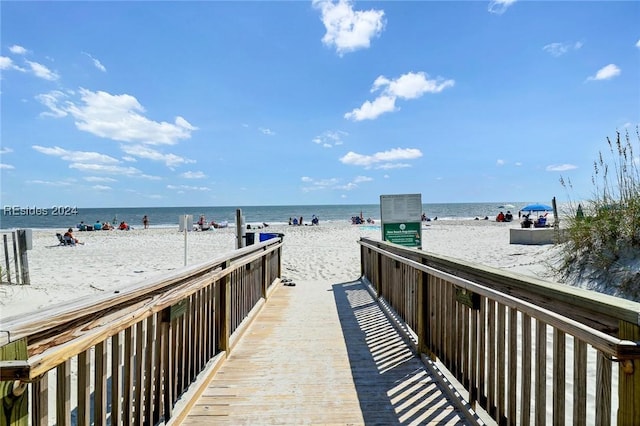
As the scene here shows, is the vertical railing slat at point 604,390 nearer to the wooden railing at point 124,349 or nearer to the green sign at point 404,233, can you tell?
the wooden railing at point 124,349

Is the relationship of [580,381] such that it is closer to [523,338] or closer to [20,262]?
[523,338]

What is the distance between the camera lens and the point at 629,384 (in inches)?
53.7

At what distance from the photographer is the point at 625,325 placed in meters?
1.37

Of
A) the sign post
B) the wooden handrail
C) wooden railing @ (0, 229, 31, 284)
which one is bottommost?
wooden railing @ (0, 229, 31, 284)

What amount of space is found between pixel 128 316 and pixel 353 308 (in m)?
4.46

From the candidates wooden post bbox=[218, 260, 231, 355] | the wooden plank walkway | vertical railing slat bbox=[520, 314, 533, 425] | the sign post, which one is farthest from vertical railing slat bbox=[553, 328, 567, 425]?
the sign post

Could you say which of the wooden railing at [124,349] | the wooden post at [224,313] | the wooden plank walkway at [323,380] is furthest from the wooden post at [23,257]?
the wooden post at [224,313]

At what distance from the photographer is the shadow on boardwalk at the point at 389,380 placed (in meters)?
2.68

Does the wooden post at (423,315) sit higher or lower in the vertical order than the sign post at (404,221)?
lower

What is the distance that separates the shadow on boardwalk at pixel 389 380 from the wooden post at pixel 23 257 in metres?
7.79

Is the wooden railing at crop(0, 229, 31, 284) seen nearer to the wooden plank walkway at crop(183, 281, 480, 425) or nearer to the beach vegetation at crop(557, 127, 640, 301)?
the wooden plank walkway at crop(183, 281, 480, 425)

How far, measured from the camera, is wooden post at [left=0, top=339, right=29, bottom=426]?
47.1 inches

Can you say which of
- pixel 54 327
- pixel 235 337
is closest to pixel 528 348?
pixel 54 327

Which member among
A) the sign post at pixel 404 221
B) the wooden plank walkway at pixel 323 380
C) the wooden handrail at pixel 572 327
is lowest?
the wooden plank walkway at pixel 323 380
